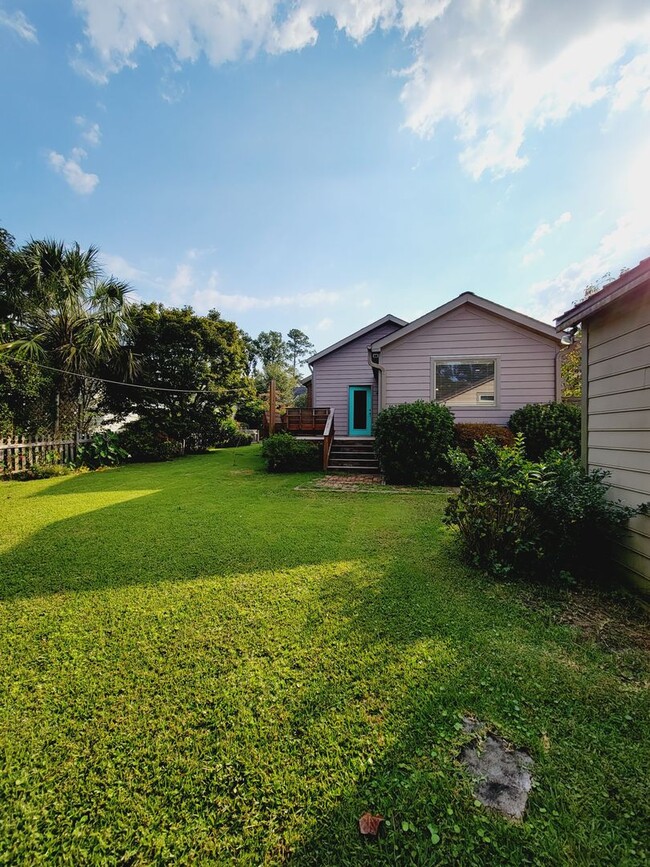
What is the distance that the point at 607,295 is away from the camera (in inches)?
123

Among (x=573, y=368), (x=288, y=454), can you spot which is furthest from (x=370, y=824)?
(x=573, y=368)

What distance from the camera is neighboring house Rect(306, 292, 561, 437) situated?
9102mm

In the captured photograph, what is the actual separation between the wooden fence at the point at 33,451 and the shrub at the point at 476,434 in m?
11.9

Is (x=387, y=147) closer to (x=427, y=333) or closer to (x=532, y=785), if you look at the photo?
Answer: (x=427, y=333)

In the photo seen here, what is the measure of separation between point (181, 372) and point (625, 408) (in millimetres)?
14230

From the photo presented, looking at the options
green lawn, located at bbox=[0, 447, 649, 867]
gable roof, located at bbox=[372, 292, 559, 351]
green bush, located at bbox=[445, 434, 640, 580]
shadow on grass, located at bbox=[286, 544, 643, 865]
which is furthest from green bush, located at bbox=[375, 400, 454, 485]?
shadow on grass, located at bbox=[286, 544, 643, 865]

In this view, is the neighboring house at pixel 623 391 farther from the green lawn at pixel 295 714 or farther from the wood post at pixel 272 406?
the wood post at pixel 272 406

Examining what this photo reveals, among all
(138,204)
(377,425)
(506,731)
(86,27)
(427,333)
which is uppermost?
(86,27)

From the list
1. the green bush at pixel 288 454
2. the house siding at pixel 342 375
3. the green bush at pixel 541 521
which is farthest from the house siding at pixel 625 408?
the house siding at pixel 342 375

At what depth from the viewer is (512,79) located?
6.07 m

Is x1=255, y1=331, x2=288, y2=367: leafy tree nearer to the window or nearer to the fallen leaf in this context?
the window

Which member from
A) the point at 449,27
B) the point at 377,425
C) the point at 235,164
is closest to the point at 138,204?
the point at 235,164

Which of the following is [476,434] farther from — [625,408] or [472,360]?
[625,408]

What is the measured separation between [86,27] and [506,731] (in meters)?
12.4
